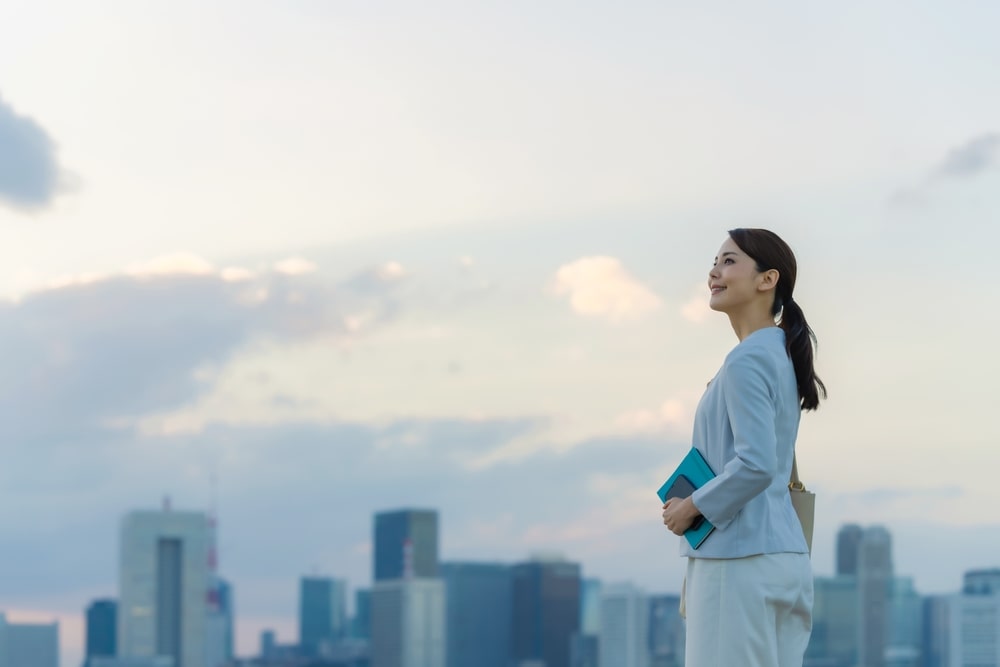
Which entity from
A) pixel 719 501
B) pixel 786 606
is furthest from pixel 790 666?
pixel 719 501

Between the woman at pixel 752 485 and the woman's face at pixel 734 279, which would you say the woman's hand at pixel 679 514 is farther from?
the woman's face at pixel 734 279

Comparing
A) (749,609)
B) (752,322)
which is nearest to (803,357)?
(752,322)

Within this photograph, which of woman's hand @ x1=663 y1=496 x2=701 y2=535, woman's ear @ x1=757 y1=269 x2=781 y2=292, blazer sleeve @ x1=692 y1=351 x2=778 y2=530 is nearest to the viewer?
blazer sleeve @ x1=692 y1=351 x2=778 y2=530

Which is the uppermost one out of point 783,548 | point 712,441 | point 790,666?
point 712,441

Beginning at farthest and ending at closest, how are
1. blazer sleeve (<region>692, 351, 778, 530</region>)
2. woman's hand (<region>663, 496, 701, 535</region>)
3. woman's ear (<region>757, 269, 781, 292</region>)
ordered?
woman's ear (<region>757, 269, 781, 292</region>)
woman's hand (<region>663, 496, 701, 535</region>)
blazer sleeve (<region>692, 351, 778, 530</region>)

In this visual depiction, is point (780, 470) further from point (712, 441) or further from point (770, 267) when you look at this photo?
point (770, 267)

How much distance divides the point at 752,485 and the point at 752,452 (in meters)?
0.11

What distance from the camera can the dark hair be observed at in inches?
244

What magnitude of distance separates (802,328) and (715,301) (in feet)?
1.07

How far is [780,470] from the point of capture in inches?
240

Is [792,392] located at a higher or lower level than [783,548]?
higher

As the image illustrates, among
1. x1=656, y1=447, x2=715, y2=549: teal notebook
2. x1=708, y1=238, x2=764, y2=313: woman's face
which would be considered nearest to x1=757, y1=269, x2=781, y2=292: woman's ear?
x1=708, y1=238, x2=764, y2=313: woman's face

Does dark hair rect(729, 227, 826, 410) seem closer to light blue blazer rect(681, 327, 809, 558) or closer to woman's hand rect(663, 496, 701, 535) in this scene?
light blue blazer rect(681, 327, 809, 558)

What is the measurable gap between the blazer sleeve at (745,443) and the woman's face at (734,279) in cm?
28
